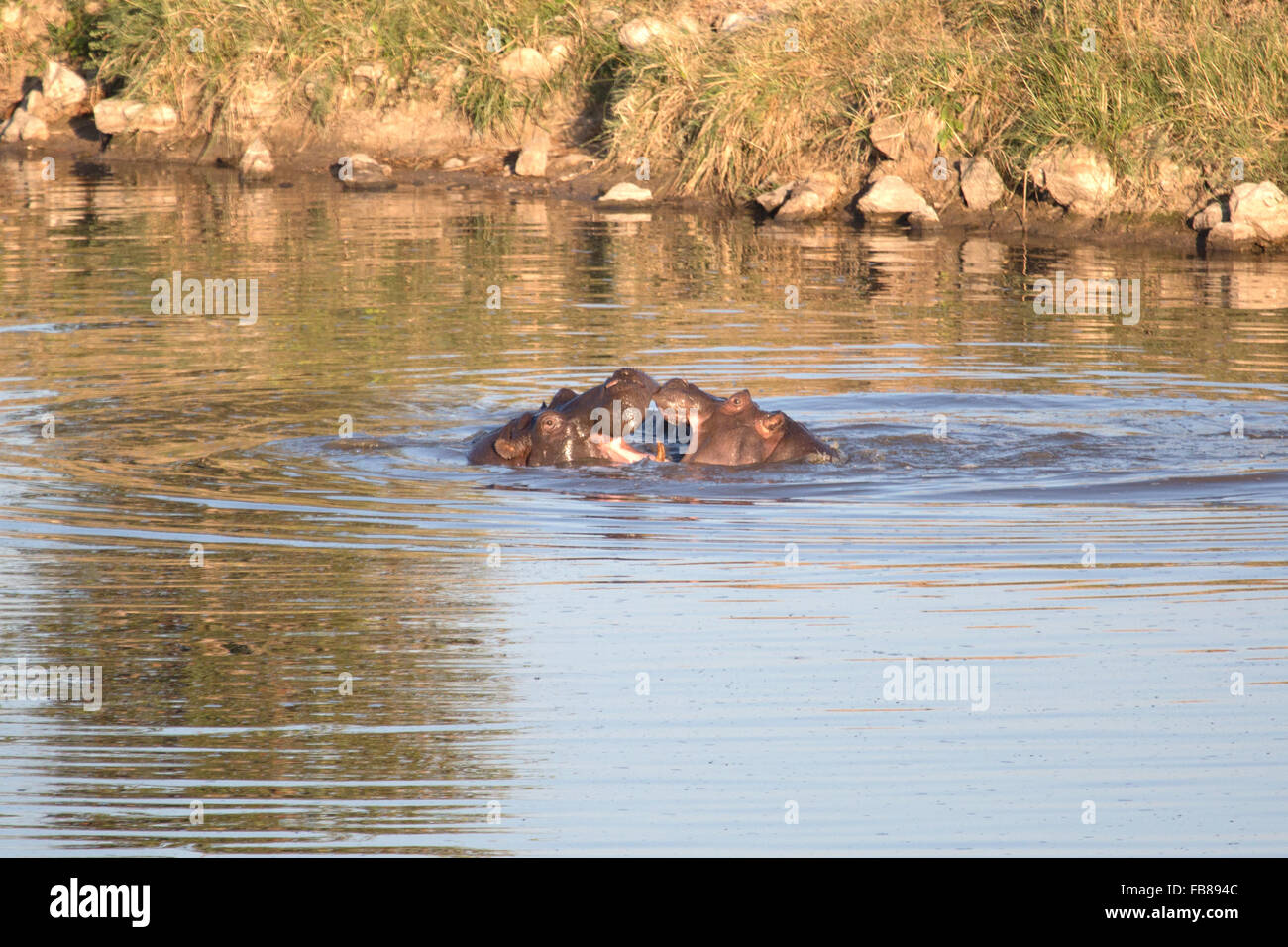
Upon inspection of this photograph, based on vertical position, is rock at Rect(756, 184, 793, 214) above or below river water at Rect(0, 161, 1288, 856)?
above

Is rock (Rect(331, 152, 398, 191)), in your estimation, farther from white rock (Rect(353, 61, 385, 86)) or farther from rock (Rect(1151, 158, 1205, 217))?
rock (Rect(1151, 158, 1205, 217))

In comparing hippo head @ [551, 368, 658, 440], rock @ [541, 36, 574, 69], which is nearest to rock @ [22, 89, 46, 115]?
rock @ [541, 36, 574, 69]

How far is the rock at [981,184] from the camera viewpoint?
67.3 ft

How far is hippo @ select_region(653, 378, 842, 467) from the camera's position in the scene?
30.5 ft

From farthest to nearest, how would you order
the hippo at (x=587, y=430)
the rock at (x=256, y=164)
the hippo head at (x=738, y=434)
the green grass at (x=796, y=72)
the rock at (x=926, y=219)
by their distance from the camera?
the rock at (x=256, y=164) < the rock at (x=926, y=219) < the green grass at (x=796, y=72) < the hippo head at (x=738, y=434) < the hippo at (x=587, y=430)

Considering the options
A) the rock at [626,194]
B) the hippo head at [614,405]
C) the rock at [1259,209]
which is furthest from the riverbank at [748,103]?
the hippo head at [614,405]

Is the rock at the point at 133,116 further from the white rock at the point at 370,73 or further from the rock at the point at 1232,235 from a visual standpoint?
the rock at the point at 1232,235

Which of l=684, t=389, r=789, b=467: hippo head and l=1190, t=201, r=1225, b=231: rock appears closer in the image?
l=684, t=389, r=789, b=467: hippo head

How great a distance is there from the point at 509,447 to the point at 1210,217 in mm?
11568

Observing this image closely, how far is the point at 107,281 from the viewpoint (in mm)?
17234

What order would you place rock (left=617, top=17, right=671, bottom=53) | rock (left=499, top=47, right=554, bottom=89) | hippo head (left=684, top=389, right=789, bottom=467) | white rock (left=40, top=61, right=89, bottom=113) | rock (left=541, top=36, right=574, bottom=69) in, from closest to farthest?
hippo head (left=684, top=389, right=789, bottom=467) → rock (left=617, top=17, right=671, bottom=53) → rock (left=499, top=47, right=554, bottom=89) → rock (left=541, top=36, right=574, bottom=69) → white rock (left=40, top=61, right=89, bottom=113)

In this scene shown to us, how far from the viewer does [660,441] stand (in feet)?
32.0

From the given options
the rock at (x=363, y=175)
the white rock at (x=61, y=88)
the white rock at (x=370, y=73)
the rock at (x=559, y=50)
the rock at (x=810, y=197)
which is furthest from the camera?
the white rock at (x=61, y=88)

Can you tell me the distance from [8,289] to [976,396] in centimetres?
948
